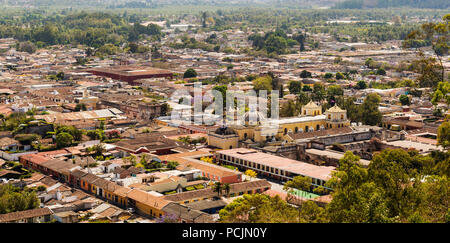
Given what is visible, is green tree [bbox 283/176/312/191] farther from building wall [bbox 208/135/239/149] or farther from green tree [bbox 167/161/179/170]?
building wall [bbox 208/135/239/149]

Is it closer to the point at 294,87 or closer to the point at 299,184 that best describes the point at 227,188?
the point at 299,184

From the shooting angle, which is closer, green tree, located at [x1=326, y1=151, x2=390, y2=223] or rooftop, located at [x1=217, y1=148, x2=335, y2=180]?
green tree, located at [x1=326, y1=151, x2=390, y2=223]

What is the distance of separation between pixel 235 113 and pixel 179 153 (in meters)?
5.16

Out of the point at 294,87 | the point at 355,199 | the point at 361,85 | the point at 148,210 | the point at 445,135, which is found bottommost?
the point at 361,85

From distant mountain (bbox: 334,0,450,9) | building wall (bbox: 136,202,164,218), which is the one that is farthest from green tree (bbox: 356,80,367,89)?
distant mountain (bbox: 334,0,450,9)

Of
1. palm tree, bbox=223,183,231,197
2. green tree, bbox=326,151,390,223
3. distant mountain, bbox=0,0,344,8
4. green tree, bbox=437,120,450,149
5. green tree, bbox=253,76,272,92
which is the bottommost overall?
green tree, bbox=253,76,272,92

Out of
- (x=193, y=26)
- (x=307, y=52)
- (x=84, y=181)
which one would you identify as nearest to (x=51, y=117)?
(x=84, y=181)

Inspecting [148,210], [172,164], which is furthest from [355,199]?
[172,164]

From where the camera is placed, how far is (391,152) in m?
10.3

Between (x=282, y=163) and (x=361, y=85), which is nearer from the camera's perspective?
(x=282, y=163)

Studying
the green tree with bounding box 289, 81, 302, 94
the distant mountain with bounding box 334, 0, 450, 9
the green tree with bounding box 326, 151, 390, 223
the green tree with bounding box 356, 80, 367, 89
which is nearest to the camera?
the green tree with bounding box 326, 151, 390, 223

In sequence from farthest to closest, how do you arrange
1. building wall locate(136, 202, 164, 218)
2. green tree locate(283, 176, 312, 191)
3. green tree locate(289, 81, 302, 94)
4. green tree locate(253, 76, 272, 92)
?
green tree locate(289, 81, 302, 94) → green tree locate(253, 76, 272, 92) → green tree locate(283, 176, 312, 191) → building wall locate(136, 202, 164, 218)

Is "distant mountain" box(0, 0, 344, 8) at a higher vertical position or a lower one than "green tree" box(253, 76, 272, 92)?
higher
